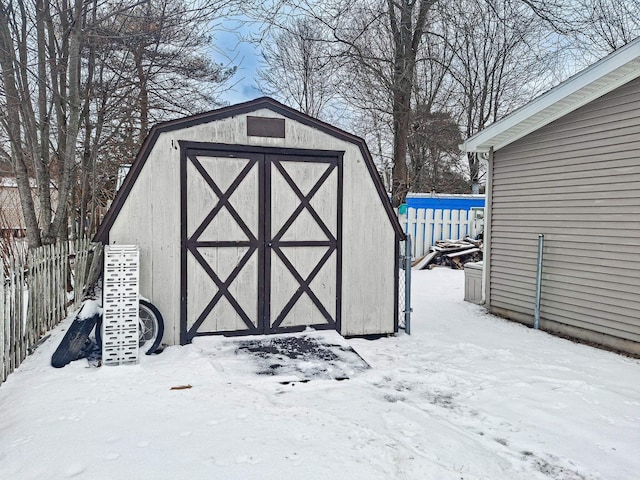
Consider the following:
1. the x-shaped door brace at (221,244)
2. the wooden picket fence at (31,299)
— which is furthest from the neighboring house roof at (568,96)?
the wooden picket fence at (31,299)

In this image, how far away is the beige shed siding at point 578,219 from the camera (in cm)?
544

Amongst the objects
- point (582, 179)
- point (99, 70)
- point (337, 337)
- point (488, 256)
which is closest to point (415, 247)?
point (488, 256)

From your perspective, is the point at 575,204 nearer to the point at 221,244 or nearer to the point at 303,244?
the point at 303,244

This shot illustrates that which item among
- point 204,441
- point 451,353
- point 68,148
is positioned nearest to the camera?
point 204,441

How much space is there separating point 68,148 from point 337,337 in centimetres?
496

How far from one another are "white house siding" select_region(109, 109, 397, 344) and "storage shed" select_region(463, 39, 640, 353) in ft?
7.82

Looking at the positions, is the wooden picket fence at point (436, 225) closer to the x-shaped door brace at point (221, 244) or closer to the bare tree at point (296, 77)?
the bare tree at point (296, 77)

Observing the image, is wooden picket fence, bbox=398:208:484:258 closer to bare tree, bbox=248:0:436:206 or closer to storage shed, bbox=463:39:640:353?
bare tree, bbox=248:0:436:206

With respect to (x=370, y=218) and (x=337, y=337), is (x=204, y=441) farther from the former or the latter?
(x=370, y=218)

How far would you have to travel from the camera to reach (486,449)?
3078 mm

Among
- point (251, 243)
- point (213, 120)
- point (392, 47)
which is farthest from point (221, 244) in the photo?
point (392, 47)

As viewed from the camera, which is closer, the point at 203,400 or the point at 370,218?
the point at 203,400

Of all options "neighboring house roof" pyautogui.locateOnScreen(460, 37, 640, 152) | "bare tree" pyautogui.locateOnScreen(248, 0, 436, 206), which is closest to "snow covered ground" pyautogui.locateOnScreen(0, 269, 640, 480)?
"neighboring house roof" pyautogui.locateOnScreen(460, 37, 640, 152)

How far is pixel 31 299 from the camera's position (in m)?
4.75
